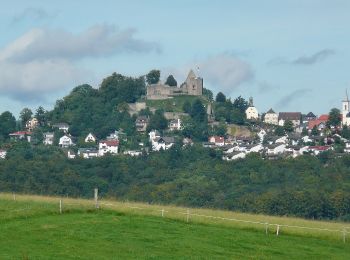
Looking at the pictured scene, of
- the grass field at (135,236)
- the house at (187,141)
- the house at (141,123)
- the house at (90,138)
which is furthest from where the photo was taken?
the house at (141,123)

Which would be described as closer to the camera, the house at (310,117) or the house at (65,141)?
the house at (65,141)

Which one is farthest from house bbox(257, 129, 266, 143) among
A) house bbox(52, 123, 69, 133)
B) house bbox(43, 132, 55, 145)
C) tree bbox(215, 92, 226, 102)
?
house bbox(43, 132, 55, 145)

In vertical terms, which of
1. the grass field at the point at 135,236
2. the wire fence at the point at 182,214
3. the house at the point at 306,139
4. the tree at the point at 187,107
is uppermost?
the tree at the point at 187,107

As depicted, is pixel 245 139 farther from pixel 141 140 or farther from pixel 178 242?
pixel 178 242

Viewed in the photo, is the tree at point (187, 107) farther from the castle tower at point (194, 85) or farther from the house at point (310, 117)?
the house at point (310, 117)

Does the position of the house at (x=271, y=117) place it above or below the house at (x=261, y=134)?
above

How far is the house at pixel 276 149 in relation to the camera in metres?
→ 132

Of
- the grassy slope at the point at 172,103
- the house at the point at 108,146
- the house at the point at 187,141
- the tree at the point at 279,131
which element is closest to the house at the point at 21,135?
the house at the point at 108,146

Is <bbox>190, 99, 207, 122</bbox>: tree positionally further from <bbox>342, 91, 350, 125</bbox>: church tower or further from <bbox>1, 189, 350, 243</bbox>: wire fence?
<bbox>1, 189, 350, 243</bbox>: wire fence

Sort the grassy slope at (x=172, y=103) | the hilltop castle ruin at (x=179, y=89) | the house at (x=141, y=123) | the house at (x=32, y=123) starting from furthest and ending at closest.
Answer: the hilltop castle ruin at (x=179, y=89)
the grassy slope at (x=172, y=103)
the house at (x=32, y=123)
the house at (x=141, y=123)

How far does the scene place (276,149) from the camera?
135 meters

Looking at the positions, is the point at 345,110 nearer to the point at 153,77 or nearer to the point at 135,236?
the point at 153,77

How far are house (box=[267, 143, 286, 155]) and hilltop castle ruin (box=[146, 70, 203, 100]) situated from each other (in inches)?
1040

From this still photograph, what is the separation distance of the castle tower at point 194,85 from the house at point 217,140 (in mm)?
18860
